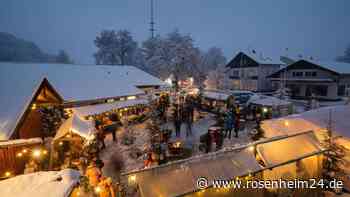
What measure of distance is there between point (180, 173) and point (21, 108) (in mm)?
11147

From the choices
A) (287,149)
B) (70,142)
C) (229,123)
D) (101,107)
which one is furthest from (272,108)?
(70,142)

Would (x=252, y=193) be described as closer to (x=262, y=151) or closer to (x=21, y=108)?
(x=262, y=151)

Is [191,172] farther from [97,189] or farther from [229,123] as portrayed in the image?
[229,123]

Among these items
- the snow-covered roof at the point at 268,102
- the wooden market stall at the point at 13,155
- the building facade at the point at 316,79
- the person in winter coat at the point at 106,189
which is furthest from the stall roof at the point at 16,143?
the building facade at the point at 316,79

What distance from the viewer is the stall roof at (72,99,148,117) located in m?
16.9

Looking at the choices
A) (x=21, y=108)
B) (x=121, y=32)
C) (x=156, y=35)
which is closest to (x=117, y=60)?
(x=121, y=32)

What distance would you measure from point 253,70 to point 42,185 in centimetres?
3548

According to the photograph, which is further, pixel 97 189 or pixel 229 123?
pixel 229 123

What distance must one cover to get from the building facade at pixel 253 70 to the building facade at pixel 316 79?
10.9 ft

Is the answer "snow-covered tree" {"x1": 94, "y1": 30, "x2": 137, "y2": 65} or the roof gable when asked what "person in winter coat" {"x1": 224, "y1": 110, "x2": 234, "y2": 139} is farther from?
"snow-covered tree" {"x1": 94, "y1": 30, "x2": 137, "y2": 65}

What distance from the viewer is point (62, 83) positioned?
18922 millimetres

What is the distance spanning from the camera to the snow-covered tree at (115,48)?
49.8 metres

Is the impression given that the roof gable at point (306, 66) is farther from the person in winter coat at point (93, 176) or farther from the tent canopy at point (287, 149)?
the person in winter coat at point (93, 176)

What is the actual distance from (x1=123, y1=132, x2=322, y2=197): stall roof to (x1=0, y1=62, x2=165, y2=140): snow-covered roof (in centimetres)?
927
